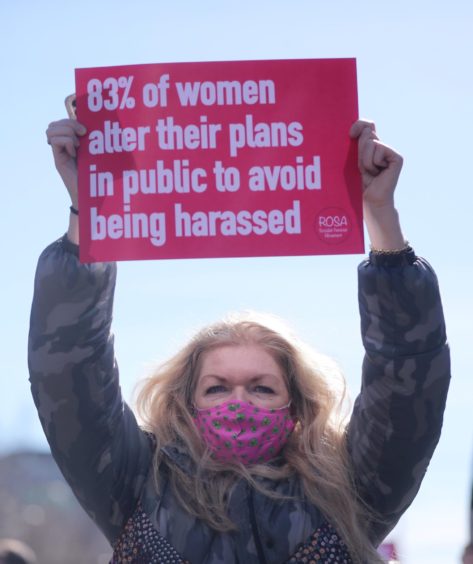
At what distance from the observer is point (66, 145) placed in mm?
5148

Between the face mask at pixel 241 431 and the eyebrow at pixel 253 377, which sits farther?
the eyebrow at pixel 253 377

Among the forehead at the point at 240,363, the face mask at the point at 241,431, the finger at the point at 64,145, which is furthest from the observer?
the forehead at the point at 240,363

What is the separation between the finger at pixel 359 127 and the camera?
17.0 ft

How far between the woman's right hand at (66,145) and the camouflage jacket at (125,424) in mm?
188

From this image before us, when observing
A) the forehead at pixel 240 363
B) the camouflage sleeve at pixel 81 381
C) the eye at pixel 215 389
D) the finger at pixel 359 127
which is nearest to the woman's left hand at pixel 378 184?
the finger at pixel 359 127

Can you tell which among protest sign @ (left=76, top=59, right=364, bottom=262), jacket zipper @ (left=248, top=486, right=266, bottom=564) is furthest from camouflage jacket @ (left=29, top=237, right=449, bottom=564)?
protest sign @ (left=76, top=59, right=364, bottom=262)

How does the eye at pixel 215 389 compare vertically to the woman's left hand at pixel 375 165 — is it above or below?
below

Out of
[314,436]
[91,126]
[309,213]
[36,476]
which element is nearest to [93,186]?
[91,126]

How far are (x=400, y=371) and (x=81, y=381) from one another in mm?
979

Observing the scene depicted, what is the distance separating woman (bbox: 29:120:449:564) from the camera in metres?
5.09

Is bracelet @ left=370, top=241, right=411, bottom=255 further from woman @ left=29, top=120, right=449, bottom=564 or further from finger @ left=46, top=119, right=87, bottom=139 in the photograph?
finger @ left=46, top=119, right=87, bottom=139

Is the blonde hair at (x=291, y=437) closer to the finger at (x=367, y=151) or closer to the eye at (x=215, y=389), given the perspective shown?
the eye at (x=215, y=389)

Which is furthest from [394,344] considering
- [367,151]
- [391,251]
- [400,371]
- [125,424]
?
[125,424]

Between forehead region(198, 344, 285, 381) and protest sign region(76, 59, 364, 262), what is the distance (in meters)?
0.52
